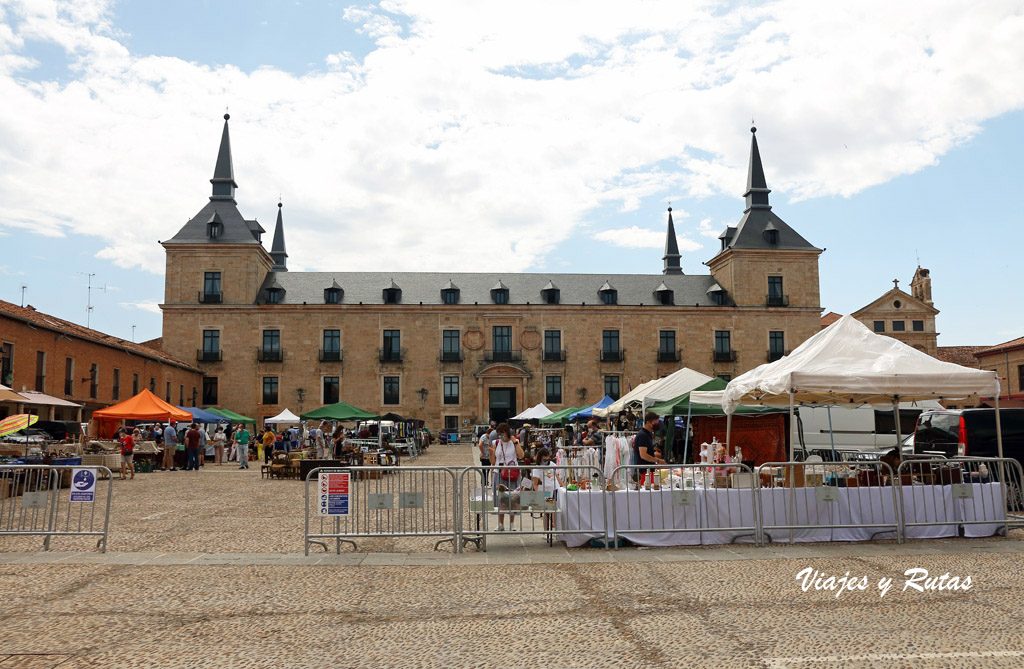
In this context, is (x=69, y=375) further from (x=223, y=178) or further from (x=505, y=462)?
(x=505, y=462)

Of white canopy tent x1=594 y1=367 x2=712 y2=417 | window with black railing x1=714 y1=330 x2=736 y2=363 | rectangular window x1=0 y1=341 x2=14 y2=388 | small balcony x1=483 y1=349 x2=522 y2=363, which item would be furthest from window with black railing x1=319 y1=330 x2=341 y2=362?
white canopy tent x1=594 y1=367 x2=712 y2=417

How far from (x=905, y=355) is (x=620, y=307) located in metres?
38.2

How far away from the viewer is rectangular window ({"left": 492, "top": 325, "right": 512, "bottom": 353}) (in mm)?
47500

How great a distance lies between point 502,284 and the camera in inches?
1927

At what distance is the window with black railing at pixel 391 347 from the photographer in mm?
46744

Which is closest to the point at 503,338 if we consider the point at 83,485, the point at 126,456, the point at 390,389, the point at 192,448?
the point at 390,389

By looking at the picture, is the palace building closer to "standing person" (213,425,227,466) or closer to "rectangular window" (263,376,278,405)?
"rectangular window" (263,376,278,405)

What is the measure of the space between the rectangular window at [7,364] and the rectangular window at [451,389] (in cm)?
2398

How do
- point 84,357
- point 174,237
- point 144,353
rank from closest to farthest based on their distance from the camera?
point 84,357, point 144,353, point 174,237

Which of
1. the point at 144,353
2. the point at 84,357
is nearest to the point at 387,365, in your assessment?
the point at 144,353

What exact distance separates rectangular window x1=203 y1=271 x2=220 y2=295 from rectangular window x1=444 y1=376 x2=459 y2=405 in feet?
47.9

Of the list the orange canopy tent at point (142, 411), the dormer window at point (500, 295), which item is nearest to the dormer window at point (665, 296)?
the dormer window at point (500, 295)

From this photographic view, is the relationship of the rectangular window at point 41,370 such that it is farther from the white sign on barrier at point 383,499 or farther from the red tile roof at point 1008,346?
the red tile roof at point 1008,346

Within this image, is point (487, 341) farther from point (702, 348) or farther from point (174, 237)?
point (174, 237)
